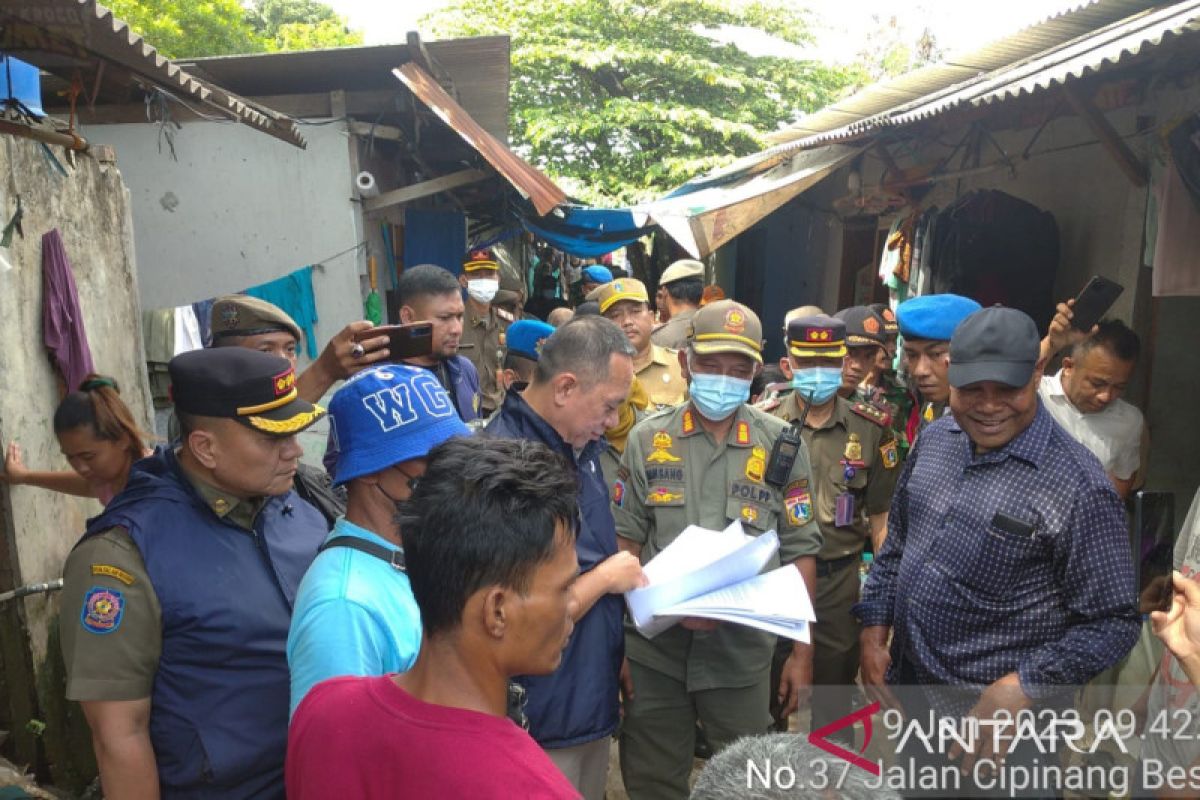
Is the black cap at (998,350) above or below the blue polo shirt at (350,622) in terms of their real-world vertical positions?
above

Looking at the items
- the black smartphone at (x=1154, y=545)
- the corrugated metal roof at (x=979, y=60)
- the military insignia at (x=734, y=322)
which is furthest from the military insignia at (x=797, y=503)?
the corrugated metal roof at (x=979, y=60)

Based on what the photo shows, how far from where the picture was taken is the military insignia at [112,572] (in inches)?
68.6

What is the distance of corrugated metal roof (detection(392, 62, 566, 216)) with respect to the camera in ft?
20.2

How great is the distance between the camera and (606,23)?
1803cm

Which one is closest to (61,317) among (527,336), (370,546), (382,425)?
Result: (527,336)

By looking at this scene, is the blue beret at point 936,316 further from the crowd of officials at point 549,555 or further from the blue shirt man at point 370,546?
the blue shirt man at point 370,546

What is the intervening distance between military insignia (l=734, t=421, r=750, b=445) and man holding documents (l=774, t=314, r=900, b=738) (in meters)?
0.70

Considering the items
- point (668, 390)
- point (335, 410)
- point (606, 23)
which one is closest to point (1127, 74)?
point (668, 390)

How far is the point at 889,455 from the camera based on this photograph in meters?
3.70

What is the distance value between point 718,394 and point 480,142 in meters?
4.22

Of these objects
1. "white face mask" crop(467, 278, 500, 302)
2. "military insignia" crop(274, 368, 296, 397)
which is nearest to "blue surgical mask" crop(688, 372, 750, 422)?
"military insignia" crop(274, 368, 296, 397)

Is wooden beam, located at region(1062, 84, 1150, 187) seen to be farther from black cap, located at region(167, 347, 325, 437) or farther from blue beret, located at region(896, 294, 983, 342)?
black cap, located at region(167, 347, 325, 437)

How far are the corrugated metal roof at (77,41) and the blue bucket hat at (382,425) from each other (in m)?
1.75

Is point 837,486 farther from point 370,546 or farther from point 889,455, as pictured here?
point 370,546
